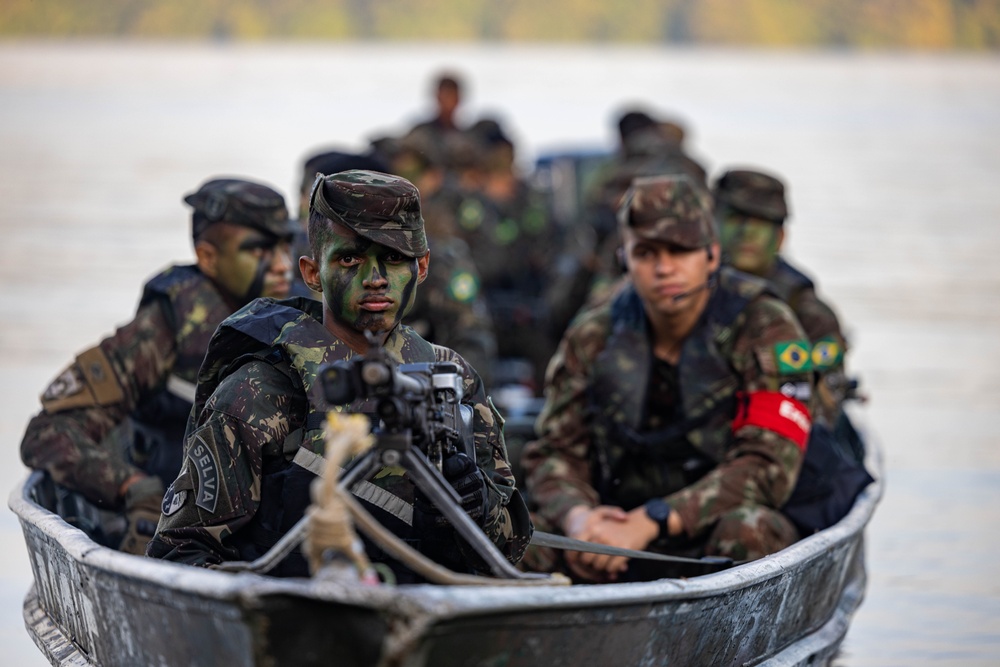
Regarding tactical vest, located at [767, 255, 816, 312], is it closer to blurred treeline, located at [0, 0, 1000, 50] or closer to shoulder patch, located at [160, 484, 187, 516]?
shoulder patch, located at [160, 484, 187, 516]

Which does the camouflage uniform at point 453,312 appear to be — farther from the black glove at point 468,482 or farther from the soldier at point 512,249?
the black glove at point 468,482

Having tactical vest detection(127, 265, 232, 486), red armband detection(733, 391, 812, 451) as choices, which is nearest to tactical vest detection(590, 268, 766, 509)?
red armband detection(733, 391, 812, 451)

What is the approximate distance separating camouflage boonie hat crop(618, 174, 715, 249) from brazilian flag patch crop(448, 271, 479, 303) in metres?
3.39

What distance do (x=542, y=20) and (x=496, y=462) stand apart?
124 m

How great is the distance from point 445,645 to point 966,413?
41.7 ft

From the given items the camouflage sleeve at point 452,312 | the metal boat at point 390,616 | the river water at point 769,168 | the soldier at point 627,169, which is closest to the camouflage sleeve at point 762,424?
the metal boat at point 390,616

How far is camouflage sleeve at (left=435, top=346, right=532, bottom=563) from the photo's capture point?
602cm

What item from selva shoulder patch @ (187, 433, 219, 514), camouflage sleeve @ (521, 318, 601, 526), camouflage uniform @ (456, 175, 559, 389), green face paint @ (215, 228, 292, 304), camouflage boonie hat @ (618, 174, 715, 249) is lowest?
camouflage uniform @ (456, 175, 559, 389)

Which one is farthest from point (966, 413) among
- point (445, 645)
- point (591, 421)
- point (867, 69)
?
point (867, 69)

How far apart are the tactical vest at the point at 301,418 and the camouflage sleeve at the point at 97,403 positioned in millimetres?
2078

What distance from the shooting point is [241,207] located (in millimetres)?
8078

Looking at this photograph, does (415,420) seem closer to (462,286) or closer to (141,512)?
(141,512)

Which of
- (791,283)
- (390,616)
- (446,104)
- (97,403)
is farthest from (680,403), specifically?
(446,104)

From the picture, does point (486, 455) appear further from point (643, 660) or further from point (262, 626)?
point (262, 626)
